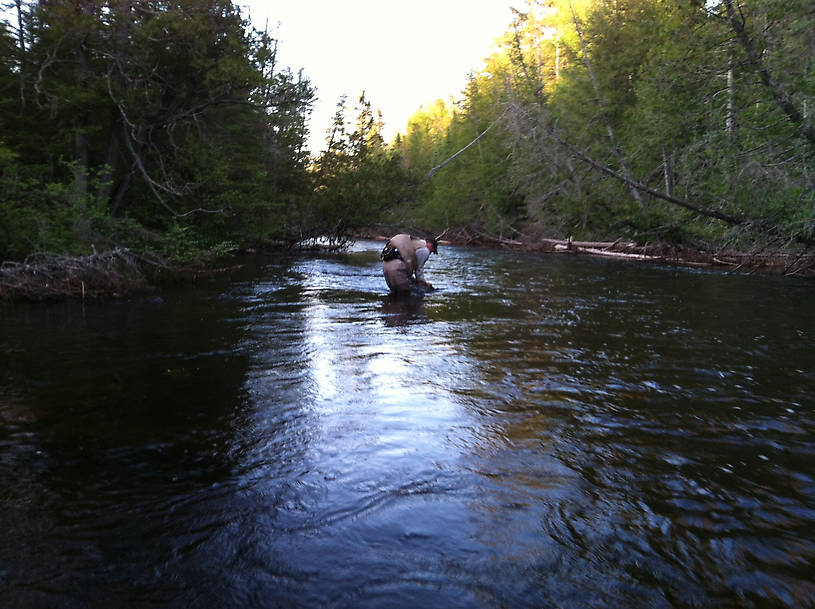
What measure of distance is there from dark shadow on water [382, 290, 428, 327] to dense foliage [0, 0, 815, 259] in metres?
4.06

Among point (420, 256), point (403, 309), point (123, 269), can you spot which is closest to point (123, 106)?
point (123, 269)

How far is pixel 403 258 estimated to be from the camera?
41.1ft

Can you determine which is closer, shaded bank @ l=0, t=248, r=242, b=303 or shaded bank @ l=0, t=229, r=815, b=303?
shaded bank @ l=0, t=248, r=242, b=303

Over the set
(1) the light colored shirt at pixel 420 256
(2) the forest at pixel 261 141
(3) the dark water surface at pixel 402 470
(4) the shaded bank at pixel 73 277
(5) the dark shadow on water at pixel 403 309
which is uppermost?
(2) the forest at pixel 261 141

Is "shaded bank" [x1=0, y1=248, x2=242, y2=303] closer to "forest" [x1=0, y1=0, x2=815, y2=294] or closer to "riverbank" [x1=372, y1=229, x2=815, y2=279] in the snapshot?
"forest" [x1=0, y1=0, x2=815, y2=294]

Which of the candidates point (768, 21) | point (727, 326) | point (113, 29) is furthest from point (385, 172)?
point (727, 326)

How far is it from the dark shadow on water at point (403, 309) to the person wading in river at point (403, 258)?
0.22 meters

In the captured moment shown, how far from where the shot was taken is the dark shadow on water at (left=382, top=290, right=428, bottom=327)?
32.2ft

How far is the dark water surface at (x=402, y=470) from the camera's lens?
2.61m

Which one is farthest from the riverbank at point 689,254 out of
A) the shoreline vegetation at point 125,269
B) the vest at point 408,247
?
the vest at point 408,247

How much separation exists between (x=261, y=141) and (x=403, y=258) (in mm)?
16922

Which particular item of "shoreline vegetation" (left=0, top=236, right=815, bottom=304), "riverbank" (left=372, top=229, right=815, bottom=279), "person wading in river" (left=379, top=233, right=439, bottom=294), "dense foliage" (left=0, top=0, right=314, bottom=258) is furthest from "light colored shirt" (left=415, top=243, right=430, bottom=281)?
"riverbank" (left=372, top=229, right=815, bottom=279)

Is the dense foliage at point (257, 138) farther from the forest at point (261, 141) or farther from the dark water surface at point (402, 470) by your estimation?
the dark water surface at point (402, 470)

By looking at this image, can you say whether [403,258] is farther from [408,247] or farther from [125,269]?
[125,269]
